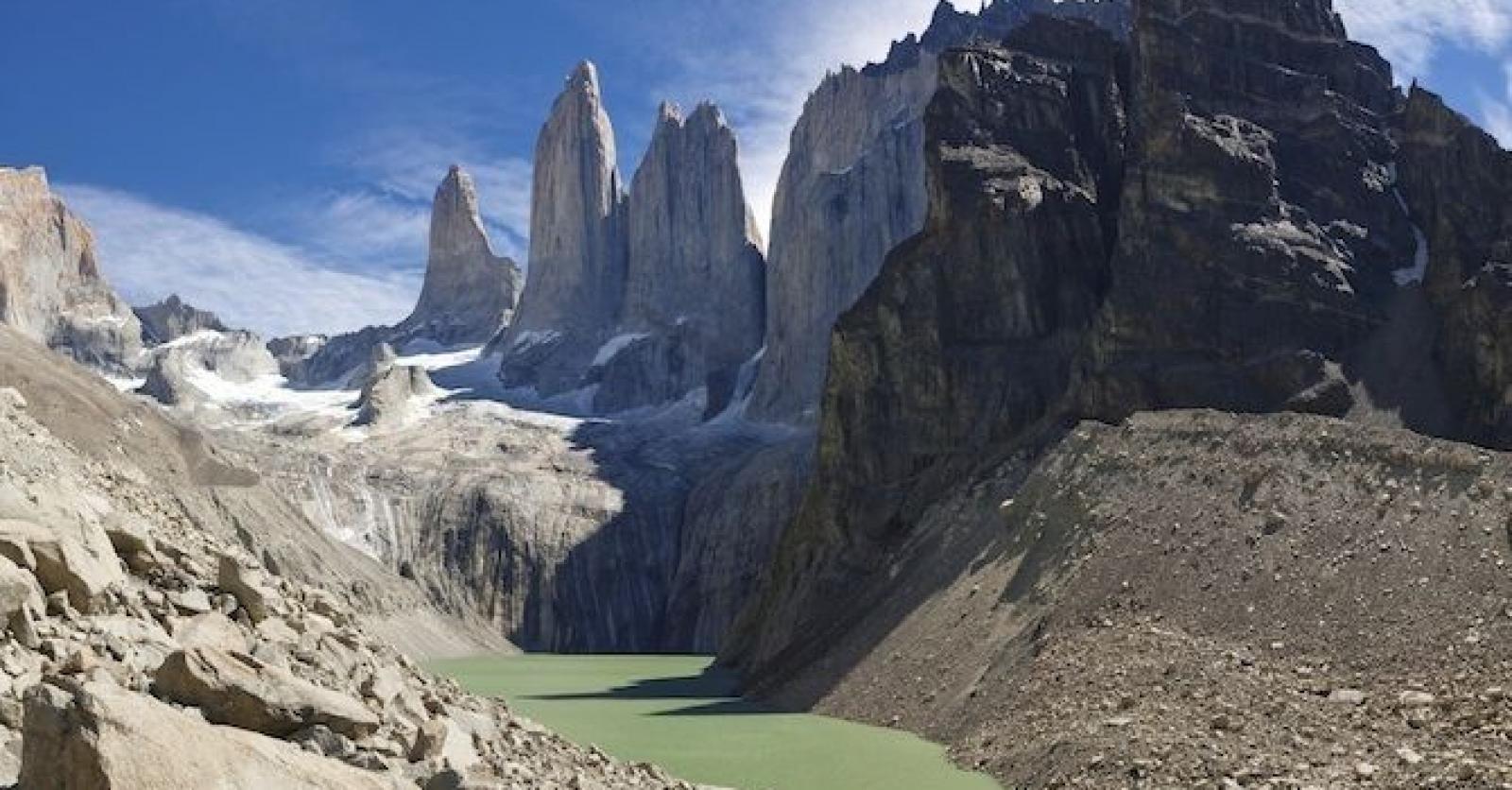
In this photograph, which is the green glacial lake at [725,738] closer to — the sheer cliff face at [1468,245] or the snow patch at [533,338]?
the sheer cliff face at [1468,245]

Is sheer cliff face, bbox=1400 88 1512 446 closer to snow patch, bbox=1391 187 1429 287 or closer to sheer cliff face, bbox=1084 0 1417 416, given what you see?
snow patch, bbox=1391 187 1429 287

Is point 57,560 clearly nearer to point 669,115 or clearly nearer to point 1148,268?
point 1148,268

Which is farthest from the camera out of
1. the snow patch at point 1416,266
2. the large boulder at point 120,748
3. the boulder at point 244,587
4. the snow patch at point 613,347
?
the snow patch at point 613,347

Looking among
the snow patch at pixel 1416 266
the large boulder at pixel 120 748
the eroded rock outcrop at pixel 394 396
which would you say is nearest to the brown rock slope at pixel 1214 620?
the large boulder at pixel 120 748

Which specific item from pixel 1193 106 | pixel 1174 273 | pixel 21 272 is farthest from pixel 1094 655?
pixel 21 272

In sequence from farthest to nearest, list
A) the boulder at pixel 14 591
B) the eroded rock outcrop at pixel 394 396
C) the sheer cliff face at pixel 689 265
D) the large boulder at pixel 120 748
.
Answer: the sheer cliff face at pixel 689 265, the eroded rock outcrop at pixel 394 396, the boulder at pixel 14 591, the large boulder at pixel 120 748
